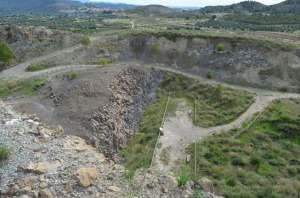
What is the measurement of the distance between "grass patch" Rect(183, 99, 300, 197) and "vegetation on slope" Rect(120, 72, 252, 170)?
326cm

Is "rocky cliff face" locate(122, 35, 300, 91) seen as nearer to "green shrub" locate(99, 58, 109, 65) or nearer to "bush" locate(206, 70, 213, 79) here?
"bush" locate(206, 70, 213, 79)

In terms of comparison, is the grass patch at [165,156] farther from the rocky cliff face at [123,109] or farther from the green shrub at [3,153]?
the green shrub at [3,153]

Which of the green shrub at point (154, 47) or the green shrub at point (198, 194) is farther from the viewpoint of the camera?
the green shrub at point (154, 47)

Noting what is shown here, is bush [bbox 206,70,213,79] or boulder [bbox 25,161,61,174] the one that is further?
bush [bbox 206,70,213,79]

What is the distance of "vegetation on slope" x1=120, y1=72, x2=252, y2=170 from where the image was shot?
1165 inches

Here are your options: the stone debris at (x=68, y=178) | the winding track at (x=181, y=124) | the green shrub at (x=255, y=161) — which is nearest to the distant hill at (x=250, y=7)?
the winding track at (x=181, y=124)

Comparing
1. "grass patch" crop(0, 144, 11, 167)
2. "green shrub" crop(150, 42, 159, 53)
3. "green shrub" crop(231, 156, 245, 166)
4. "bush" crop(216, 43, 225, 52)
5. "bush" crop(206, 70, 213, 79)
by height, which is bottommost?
"green shrub" crop(231, 156, 245, 166)

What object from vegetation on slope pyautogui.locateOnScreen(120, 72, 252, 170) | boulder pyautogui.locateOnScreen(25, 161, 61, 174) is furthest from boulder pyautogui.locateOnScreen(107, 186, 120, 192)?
vegetation on slope pyautogui.locateOnScreen(120, 72, 252, 170)

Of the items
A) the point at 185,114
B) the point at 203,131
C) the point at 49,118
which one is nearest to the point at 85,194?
the point at 49,118

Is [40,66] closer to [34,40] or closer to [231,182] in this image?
[34,40]

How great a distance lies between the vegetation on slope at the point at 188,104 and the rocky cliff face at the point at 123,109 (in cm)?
83

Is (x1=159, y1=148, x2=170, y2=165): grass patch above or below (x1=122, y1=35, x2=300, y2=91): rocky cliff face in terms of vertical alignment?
below

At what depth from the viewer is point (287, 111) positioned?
111 ft

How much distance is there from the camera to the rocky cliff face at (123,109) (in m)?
29.1
